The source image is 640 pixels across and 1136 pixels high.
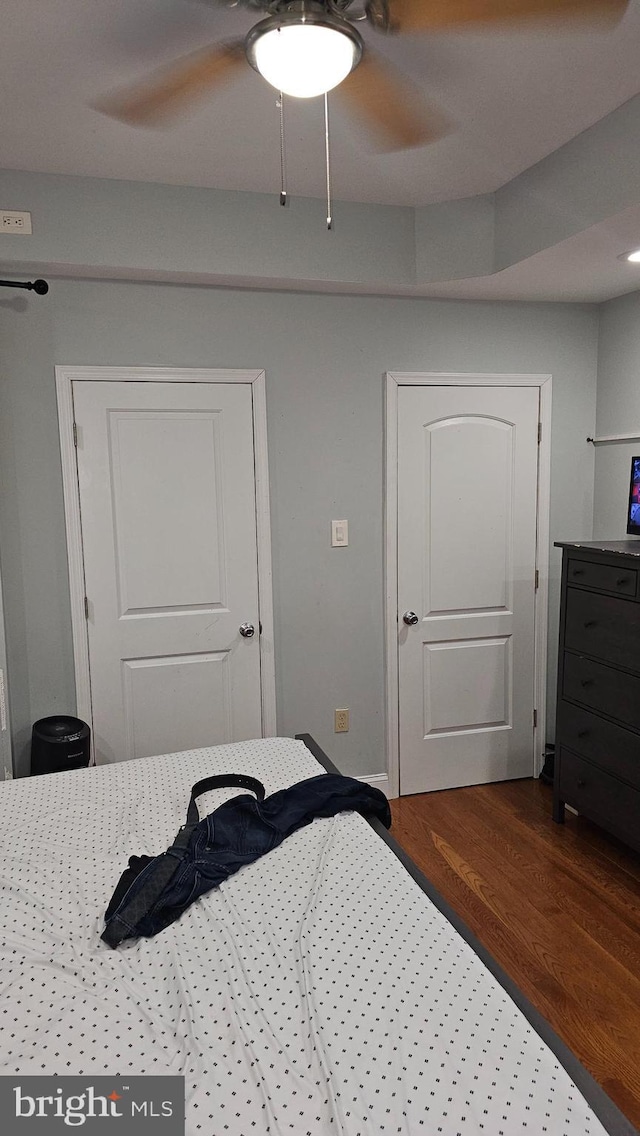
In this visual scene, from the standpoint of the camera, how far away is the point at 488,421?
3.54 meters

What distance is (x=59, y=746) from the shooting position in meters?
2.82

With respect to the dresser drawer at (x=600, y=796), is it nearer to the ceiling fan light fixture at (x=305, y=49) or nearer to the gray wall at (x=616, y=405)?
the gray wall at (x=616, y=405)

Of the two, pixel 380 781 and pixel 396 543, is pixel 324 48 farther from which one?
pixel 380 781

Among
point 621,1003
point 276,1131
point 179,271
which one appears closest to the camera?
point 276,1131

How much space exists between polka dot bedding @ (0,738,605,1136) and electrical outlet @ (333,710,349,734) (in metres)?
1.59

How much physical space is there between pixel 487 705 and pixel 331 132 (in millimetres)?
2622

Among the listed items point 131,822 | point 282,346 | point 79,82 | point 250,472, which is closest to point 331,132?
point 79,82

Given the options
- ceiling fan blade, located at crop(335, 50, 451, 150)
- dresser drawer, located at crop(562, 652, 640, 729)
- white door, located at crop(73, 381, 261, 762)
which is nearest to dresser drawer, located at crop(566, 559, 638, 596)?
dresser drawer, located at crop(562, 652, 640, 729)

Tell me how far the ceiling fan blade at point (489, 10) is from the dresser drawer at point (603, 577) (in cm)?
183

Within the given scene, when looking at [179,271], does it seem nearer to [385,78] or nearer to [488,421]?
[385,78]

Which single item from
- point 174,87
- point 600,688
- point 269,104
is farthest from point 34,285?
point 600,688

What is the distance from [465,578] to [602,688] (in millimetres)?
861

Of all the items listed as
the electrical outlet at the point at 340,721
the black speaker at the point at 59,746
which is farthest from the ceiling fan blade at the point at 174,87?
the electrical outlet at the point at 340,721

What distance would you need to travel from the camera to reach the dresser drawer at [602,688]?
2.83 metres
